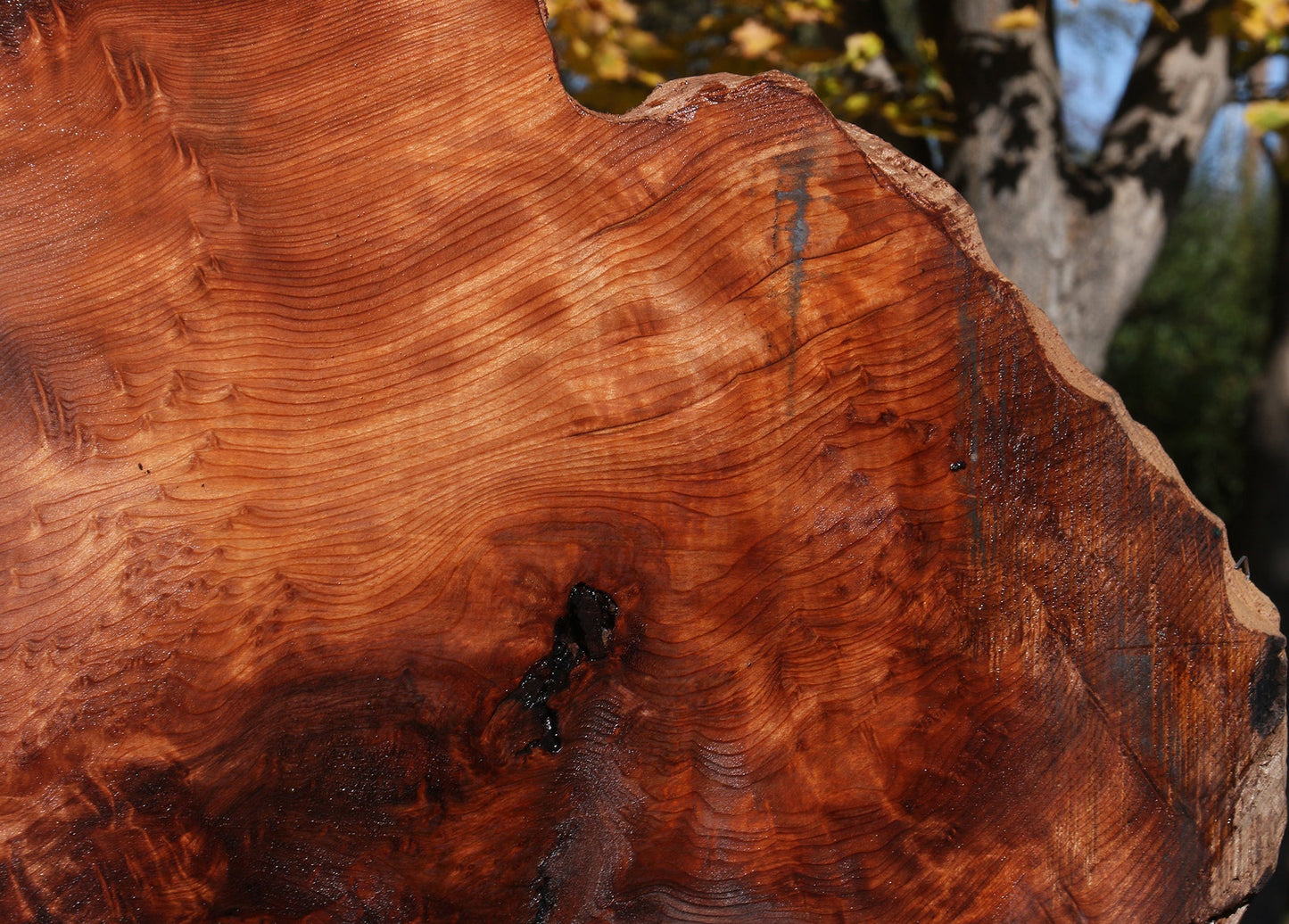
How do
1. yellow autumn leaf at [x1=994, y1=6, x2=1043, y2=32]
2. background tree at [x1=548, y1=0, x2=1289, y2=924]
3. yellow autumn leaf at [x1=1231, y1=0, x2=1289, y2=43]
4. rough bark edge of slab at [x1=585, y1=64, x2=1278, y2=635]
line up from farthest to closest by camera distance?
background tree at [x1=548, y1=0, x2=1289, y2=924]
yellow autumn leaf at [x1=994, y1=6, x2=1043, y2=32]
yellow autumn leaf at [x1=1231, y1=0, x2=1289, y2=43]
rough bark edge of slab at [x1=585, y1=64, x2=1278, y2=635]

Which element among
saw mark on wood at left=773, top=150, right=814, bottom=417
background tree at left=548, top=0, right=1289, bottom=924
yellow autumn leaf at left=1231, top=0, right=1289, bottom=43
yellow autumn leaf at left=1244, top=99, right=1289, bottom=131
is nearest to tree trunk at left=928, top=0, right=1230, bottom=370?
background tree at left=548, top=0, right=1289, bottom=924

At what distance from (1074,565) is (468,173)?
29.2 inches

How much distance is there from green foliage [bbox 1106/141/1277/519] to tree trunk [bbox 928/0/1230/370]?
4059 millimetres

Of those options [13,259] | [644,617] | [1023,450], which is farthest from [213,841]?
[1023,450]

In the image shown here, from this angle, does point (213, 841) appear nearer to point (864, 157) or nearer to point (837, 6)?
point (864, 157)

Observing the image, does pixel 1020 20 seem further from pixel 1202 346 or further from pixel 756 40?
pixel 1202 346

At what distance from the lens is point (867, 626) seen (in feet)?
3.56

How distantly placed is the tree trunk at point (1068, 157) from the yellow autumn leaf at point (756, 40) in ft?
1.93

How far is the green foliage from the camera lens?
6.60 m

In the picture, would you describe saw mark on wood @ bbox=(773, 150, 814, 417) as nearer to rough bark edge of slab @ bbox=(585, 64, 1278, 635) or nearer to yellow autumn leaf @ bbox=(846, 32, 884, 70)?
rough bark edge of slab @ bbox=(585, 64, 1278, 635)

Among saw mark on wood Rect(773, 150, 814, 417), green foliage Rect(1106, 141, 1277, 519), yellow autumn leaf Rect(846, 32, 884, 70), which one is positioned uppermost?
saw mark on wood Rect(773, 150, 814, 417)

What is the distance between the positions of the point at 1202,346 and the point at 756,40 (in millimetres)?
5638

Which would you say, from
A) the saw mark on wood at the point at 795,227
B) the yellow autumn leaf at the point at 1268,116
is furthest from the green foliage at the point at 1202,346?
the saw mark on wood at the point at 795,227

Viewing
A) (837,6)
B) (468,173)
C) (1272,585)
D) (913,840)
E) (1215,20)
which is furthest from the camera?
(1272,585)
